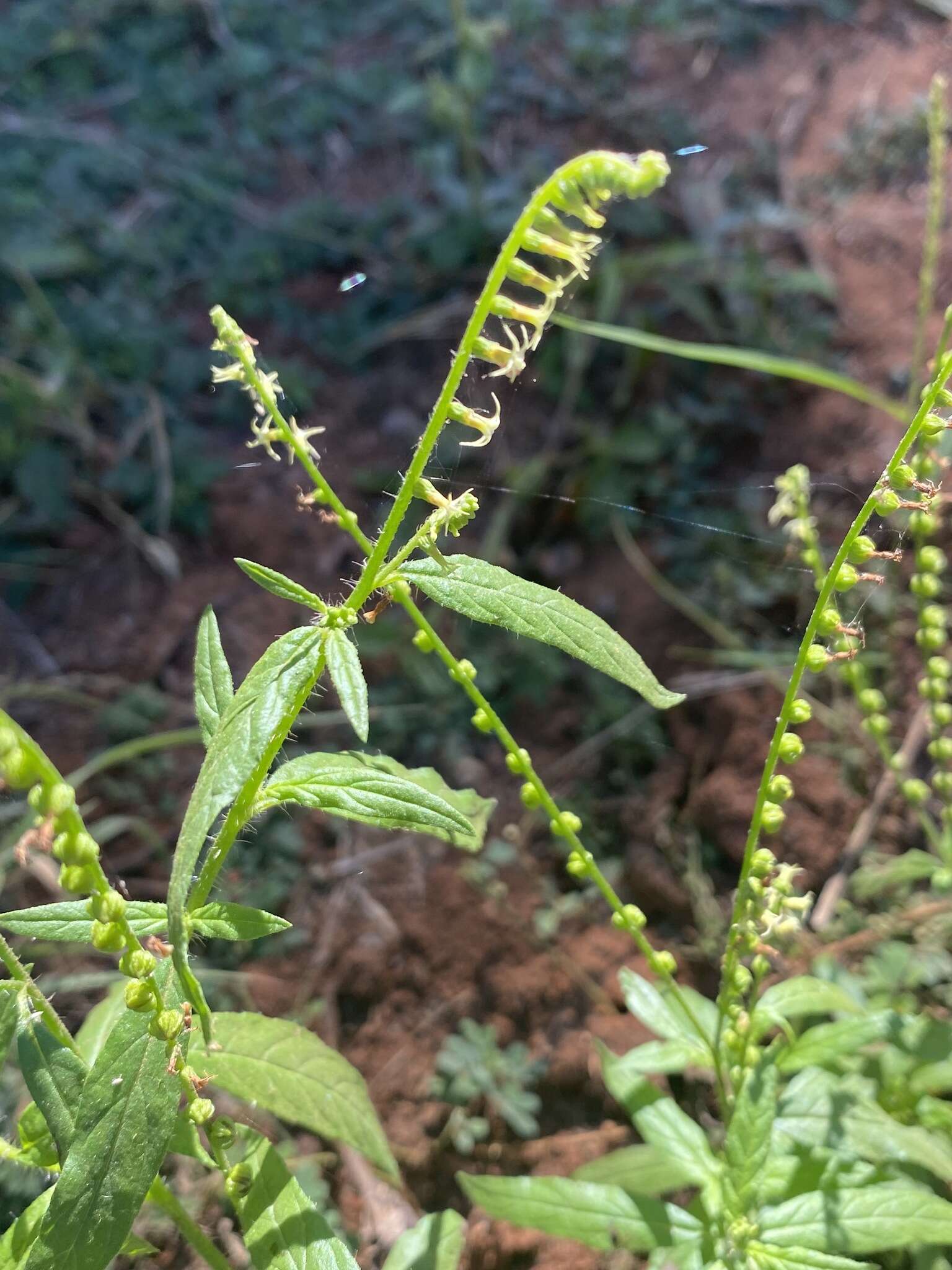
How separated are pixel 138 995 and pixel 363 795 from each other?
31cm

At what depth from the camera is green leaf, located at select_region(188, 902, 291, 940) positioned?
1135mm

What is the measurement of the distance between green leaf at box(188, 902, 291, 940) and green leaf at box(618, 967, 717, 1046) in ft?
2.27

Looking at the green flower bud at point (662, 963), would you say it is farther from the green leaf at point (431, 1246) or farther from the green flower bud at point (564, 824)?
the green leaf at point (431, 1246)

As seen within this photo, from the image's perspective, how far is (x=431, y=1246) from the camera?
134 centimetres

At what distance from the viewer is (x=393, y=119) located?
167 inches

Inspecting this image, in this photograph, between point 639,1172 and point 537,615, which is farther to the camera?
point 639,1172

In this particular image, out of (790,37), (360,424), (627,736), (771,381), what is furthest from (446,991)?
(790,37)

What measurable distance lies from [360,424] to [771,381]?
1.44 metres

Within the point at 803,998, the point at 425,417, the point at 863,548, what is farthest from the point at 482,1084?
the point at 425,417

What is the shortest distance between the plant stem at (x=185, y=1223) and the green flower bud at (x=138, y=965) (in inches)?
15.3

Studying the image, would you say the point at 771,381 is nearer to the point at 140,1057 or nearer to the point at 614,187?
the point at 614,187

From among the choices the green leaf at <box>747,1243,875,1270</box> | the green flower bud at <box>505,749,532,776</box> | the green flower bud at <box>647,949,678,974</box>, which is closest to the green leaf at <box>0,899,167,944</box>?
the green flower bud at <box>505,749,532,776</box>

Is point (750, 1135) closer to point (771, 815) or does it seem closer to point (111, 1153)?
point (771, 815)

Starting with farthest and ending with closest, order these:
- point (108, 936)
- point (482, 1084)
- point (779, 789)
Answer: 1. point (482, 1084)
2. point (779, 789)
3. point (108, 936)
